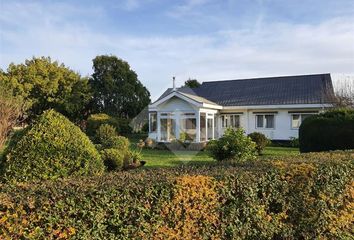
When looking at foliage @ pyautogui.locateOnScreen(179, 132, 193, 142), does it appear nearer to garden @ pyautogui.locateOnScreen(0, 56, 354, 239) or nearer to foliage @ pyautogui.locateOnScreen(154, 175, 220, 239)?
garden @ pyautogui.locateOnScreen(0, 56, 354, 239)

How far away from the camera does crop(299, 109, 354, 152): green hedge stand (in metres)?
14.3

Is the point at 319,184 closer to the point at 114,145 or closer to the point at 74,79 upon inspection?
the point at 114,145

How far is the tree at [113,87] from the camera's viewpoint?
36.5 meters

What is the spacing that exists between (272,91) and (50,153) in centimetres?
2445

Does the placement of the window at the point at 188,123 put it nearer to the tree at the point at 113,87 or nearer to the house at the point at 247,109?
the house at the point at 247,109

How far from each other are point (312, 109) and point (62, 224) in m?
23.7

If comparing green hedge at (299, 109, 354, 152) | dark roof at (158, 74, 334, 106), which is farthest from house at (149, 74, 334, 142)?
green hedge at (299, 109, 354, 152)

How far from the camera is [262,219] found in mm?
4148

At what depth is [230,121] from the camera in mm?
26516

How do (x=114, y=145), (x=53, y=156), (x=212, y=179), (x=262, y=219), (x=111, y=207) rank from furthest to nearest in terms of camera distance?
(x=114, y=145) → (x=53, y=156) → (x=262, y=219) → (x=212, y=179) → (x=111, y=207)

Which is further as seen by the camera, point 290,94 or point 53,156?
point 290,94

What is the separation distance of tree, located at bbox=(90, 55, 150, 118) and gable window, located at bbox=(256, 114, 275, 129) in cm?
1606

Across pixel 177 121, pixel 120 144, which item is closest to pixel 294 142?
pixel 177 121

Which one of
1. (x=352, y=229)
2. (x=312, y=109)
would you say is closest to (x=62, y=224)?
(x=352, y=229)
